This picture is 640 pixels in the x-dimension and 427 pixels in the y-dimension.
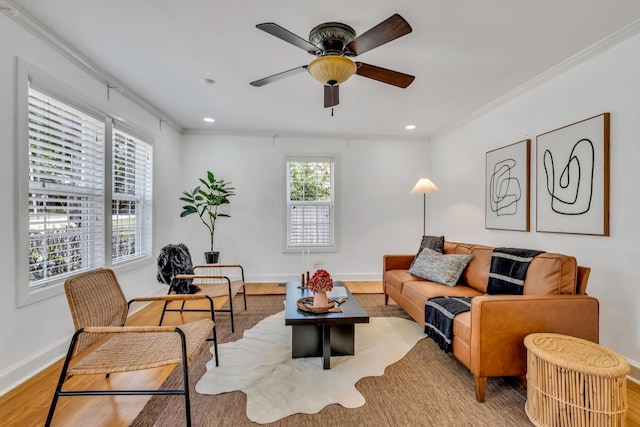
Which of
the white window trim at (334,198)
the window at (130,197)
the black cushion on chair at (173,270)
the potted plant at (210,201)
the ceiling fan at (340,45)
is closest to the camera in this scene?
the ceiling fan at (340,45)

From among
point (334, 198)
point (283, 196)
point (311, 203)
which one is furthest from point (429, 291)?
point (283, 196)

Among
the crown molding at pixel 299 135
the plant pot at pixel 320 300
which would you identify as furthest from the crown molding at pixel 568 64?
the plant pot at pixel 320 300

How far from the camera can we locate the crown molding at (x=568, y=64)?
2176mm

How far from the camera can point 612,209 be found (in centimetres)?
229

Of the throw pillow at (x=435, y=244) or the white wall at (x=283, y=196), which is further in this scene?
the white wall at (x=283, y=196)

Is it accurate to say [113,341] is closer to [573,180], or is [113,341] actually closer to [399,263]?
[399,263]

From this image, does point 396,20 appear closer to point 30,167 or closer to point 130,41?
point 130,41

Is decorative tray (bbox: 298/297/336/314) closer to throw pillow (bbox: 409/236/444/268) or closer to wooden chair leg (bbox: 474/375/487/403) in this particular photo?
wooden chair leg (bbox: 474/375/487/403)

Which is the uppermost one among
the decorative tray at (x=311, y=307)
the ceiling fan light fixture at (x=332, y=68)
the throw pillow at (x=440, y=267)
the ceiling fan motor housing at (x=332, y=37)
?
the ceiling fan motor housing at (x=332, y=37)

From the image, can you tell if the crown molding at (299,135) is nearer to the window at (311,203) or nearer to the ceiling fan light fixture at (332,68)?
the window at (311,203)

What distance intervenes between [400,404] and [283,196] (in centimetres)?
363

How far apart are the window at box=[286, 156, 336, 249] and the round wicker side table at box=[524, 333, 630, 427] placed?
354 centimetres

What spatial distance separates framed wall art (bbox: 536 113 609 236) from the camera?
2.35 m

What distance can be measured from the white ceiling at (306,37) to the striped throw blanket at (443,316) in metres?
2.09
